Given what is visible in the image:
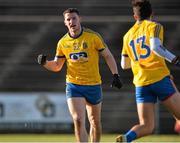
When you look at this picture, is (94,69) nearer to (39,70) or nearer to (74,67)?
(74,67)

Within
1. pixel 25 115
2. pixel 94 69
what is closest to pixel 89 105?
pixel 94 69

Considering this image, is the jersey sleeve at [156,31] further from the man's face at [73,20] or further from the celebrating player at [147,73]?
the man's face at [73,20]

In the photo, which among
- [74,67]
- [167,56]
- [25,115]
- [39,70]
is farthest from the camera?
[39,70]

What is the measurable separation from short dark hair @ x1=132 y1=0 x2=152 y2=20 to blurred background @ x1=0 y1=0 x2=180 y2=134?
28.8ft

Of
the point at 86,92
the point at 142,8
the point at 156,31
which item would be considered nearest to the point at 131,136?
the point at 156,31

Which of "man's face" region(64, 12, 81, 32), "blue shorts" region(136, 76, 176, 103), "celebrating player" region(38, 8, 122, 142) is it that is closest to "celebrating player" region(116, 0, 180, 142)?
"blue shorts" region(136, 76, 176, 103)

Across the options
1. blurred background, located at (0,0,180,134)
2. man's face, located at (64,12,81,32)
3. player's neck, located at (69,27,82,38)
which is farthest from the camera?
blurred background, located at (0,0,180,134)

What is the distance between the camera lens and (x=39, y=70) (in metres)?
19.3

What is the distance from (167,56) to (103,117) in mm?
9177

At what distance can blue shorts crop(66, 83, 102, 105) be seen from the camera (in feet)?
37.1

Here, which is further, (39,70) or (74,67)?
(39,70)

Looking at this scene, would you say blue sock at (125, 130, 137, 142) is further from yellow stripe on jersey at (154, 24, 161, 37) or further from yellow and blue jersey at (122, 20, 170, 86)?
yellow stripe on jersey at (154, 24, 161, 37)

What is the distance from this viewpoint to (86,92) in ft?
37.3

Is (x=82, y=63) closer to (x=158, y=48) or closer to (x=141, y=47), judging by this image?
(x=141, y=47)
